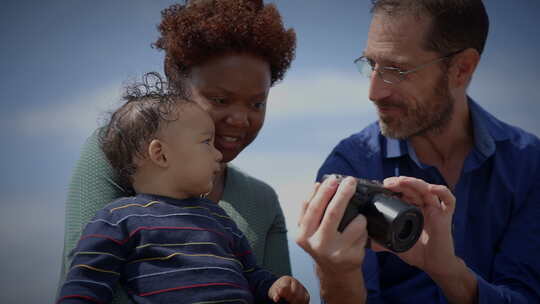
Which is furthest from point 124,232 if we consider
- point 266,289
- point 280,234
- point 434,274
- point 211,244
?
point 434,274

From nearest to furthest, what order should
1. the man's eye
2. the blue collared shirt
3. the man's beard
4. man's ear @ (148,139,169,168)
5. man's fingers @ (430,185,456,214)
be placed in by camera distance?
1. man's ear @ (148,139,169,168)
2. man's fingers @ (430,185,456,214)
3. the blue collared shirt
4. the man's beard
5. the man's eye

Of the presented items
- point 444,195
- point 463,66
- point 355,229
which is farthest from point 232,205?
point 463,66

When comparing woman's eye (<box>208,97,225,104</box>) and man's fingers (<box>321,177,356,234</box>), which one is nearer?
man's fingers (<box>321,177,356,234</box>)

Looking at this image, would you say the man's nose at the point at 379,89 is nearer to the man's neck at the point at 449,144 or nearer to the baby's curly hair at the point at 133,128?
the man's neck at the point at 449,144

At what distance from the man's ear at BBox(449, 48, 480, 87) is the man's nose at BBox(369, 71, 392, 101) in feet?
1.46

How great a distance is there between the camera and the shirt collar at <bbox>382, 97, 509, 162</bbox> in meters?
2.61

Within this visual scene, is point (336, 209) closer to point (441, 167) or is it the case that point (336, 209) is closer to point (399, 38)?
point (441, 167)

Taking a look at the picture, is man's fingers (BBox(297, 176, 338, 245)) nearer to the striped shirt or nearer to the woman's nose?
the striped shirt

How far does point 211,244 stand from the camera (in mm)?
1826

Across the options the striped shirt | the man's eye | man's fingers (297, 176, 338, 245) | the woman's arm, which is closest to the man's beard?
the man's eye

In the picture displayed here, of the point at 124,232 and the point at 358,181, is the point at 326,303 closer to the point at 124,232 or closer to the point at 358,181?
the point at 358,181

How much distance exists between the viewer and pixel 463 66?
2.96 m

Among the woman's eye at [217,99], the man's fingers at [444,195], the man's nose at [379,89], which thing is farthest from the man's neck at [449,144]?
the woman's eye at [217,99]

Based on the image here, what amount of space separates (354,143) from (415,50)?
0.65 metres
